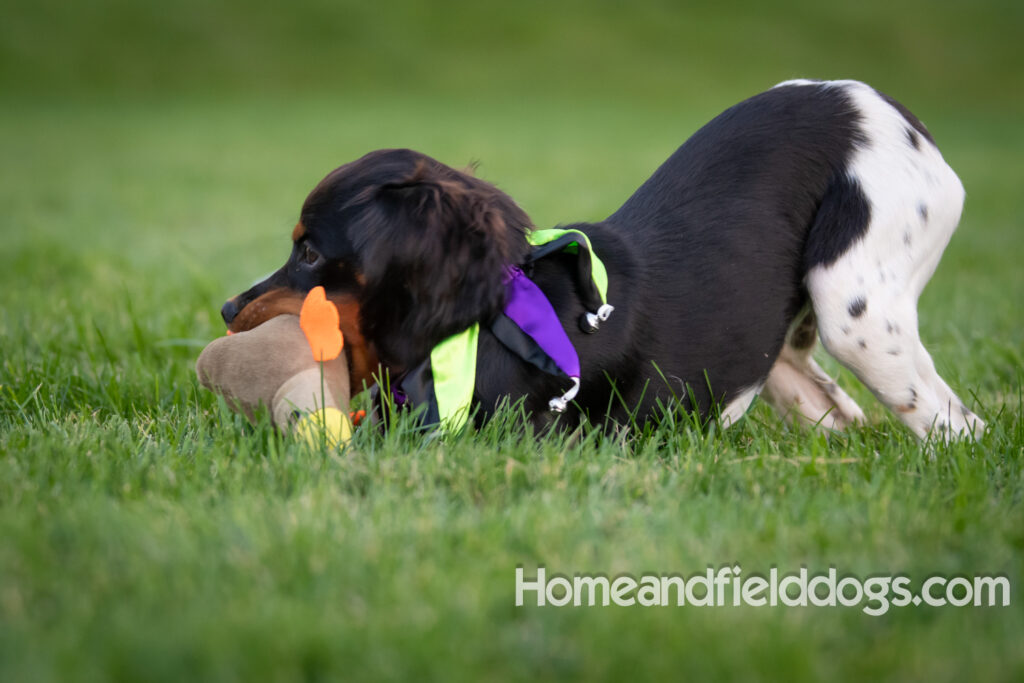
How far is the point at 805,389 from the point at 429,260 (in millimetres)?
1810

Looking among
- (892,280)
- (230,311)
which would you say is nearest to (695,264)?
(892,280)

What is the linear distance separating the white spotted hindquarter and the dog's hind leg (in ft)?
1.55

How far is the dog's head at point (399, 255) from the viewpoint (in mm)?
2865

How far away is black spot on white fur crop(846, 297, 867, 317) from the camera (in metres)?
3.13

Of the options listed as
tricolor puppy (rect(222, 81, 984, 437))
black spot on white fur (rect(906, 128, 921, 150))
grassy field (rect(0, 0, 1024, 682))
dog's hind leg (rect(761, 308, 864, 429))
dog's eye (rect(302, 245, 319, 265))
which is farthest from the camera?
dog's hind leg (rect(761, 308, 864, 429))

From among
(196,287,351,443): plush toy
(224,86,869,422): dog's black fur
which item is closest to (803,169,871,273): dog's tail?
(224,86,869,422): dog's black fur

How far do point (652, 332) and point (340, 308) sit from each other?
42.4 inches

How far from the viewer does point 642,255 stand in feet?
10.6

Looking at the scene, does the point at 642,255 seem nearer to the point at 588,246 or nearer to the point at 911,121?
the point at 588,246

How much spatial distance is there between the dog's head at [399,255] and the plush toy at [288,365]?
0.23ft

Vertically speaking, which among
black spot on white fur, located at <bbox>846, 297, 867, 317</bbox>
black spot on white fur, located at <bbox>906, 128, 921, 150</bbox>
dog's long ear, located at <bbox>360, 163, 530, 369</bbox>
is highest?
black spot on white fur, located at <bbox>906, 128, 921, 150</bbox>

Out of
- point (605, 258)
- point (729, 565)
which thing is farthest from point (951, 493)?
point (605, 258)

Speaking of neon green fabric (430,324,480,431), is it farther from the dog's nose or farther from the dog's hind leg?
the dog's hind leg

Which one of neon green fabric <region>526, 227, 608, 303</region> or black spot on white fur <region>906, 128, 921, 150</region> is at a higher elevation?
black spot on white fur <region>906, 128, 921, 150</region>
